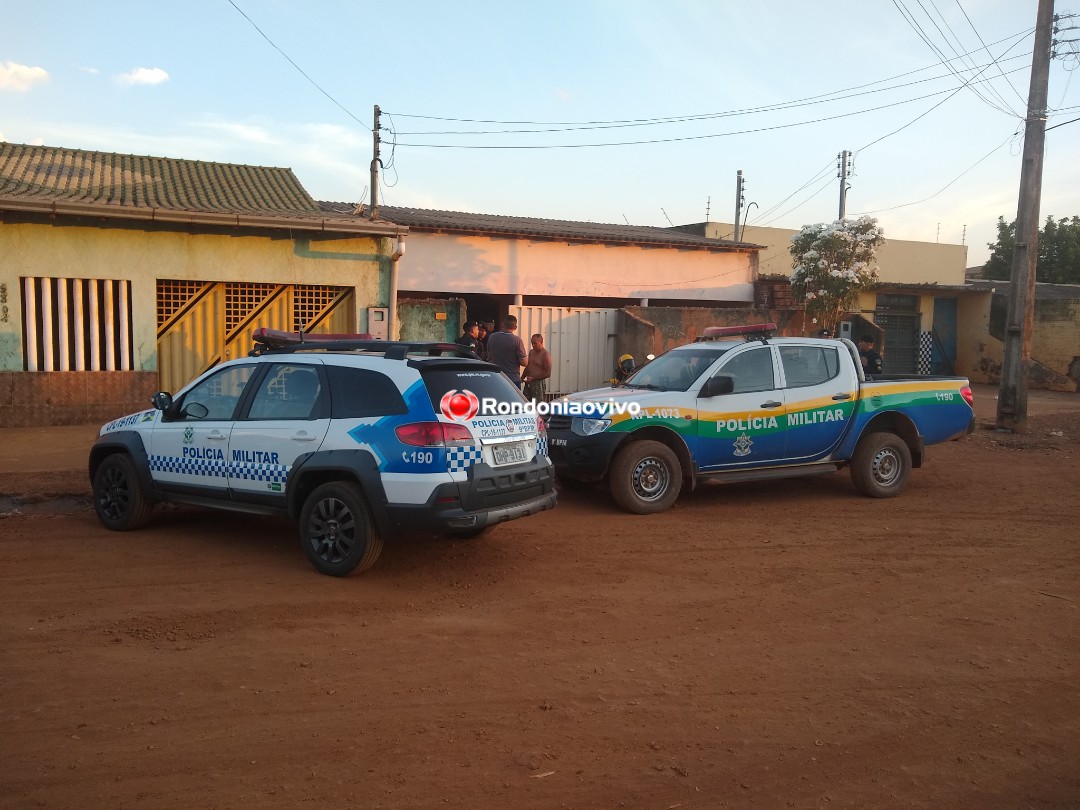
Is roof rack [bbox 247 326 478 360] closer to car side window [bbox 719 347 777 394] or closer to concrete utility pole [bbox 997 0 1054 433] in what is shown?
car side window [bbox 719 347 777 394]

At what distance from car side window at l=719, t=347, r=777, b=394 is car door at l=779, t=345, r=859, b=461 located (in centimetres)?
19

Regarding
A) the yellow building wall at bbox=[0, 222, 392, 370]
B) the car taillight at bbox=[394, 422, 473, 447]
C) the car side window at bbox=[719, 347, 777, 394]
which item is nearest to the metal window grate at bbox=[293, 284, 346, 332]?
the yellow building wall at bbox=[0, 222, 392, 370]

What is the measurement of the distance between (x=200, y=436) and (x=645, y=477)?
4.13 metres

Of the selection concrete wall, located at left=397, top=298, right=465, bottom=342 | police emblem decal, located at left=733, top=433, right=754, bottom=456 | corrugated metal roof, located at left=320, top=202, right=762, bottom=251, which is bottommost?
police emblem decal, located at left=733, top=433, right=754, bottom=456

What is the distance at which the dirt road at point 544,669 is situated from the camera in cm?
366

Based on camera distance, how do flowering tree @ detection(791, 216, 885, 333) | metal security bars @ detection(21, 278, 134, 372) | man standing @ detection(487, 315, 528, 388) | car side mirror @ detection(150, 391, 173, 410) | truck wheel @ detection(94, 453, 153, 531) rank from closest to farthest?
car side mirror @ detection(150, 391, 173, 410)
truck wheel @ detection(94, 453, 153, 531)
man standing @ detection(487, 315, 528, 388)
metal security bars @ detection(21, 278, 134, 372)
flowering tree @ detection(791, 216, 885, 333)

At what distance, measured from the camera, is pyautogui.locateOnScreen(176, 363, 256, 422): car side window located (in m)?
7.08

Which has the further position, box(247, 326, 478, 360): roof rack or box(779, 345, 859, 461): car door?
box(779, 345, 859, 461): car door

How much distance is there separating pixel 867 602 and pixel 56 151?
51.5 feet

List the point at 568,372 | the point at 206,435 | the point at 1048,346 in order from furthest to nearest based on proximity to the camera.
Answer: the point at 1048,346
the point at 568,372
the point at 206,435

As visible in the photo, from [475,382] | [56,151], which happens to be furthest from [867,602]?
[56,151]

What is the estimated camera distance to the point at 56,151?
15867mm

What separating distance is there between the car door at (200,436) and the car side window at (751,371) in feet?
15.7

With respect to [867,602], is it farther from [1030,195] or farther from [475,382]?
[1030,195]
